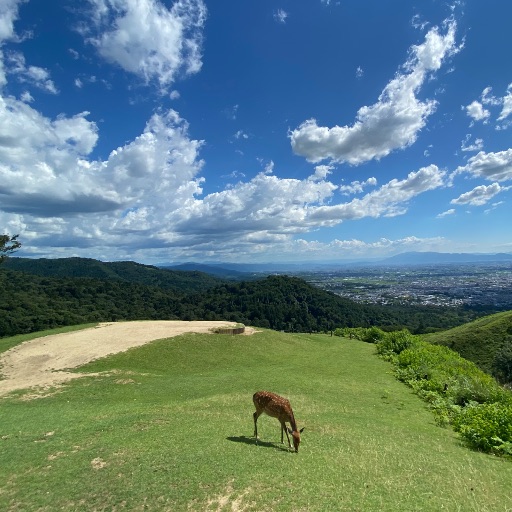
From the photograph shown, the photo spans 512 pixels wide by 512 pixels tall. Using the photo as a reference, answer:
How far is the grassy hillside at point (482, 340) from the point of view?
5462 cm

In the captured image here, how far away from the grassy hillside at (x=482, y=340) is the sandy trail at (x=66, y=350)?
38.7m

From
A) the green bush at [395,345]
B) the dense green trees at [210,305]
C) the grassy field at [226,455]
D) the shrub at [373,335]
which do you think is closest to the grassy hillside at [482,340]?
the shrub at [373,335]

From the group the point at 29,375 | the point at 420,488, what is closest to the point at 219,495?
the point at 420,488

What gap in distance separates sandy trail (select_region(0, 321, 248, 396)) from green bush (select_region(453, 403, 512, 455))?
24463 millimetres

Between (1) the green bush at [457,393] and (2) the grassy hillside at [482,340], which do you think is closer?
(1) the green bush at [457,393]

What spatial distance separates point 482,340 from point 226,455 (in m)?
62.0

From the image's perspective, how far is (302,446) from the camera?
12.4 meters

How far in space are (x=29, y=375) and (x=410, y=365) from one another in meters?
31.3

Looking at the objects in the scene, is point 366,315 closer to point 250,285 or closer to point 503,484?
point 250,285

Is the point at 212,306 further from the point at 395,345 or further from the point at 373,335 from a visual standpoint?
the point at 395,345

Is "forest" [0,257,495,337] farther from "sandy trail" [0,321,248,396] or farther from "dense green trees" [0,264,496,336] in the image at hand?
"sandy trail" [0,321,248,396]

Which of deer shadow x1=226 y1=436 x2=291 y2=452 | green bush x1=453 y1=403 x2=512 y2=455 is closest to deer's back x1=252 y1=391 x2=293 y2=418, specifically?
deer shadow x1=226 y1=436 x2=291 y2=452

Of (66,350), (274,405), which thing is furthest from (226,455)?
(66,350)

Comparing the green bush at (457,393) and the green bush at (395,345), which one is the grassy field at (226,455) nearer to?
the green bush at (457,393)
